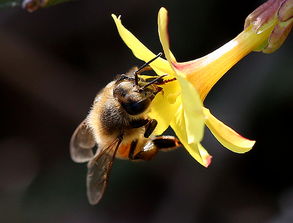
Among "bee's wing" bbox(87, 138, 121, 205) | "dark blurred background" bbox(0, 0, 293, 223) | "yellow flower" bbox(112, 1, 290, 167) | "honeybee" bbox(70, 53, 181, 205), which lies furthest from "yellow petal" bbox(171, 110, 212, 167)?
"dark blurred background" bbox(0, 0, 293, 223)

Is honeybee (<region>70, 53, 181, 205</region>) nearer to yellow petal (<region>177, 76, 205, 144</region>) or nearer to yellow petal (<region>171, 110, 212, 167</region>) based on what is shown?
yellow petal (<region>171, 110, 212, 167</region>)

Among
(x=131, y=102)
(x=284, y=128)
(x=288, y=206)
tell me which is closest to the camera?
(x=131, y=102)

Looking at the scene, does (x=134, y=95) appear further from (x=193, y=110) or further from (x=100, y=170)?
(x=193, y=110)

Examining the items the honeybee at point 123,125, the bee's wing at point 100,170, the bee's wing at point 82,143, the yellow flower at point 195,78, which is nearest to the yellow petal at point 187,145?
the yellow flower at point 195,78

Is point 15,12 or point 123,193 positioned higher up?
point 15,12

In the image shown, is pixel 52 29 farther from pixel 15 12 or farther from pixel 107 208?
pixel 107 208

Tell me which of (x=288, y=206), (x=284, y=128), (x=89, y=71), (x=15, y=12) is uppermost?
(x=15, y=12)

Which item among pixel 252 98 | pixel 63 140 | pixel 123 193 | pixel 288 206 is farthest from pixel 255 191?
pixel 63 140
